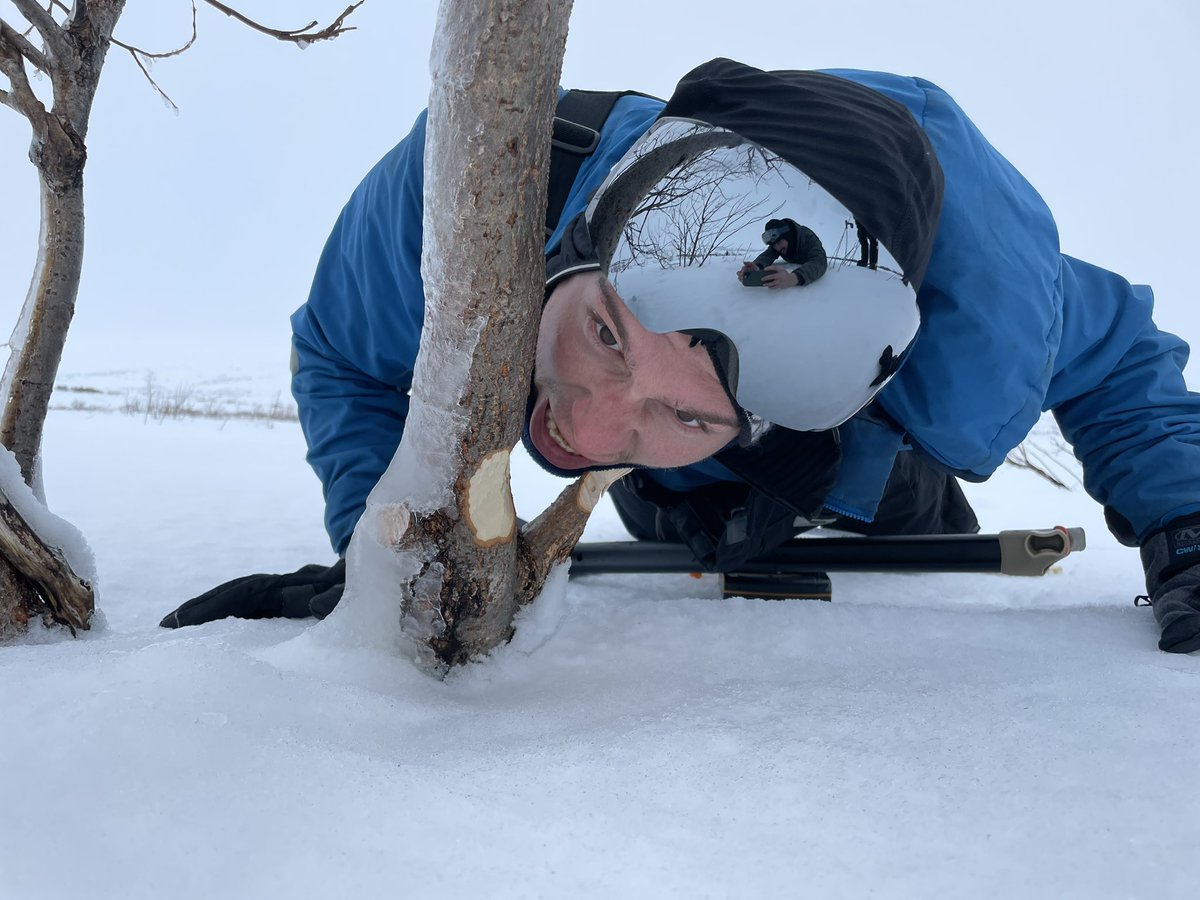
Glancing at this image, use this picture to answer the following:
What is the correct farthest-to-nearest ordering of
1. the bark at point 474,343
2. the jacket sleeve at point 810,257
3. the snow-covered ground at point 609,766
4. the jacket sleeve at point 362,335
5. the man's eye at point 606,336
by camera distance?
the jacket sleeve at point 362,335 → the man's eye at point 606,336 → the jacket sleeve at point 810,257 → the bark at point 474,343 → the snow-covered ground at point 609,766

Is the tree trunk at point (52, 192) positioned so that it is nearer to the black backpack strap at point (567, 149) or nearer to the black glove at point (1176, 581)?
the black backpack strap at point (567, 149)

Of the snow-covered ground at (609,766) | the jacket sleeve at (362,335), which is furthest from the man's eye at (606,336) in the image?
the jacket sleeve at (362,335)

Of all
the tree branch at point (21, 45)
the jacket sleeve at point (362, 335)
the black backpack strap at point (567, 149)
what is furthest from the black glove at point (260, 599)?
the tree branch at point (21, 45)

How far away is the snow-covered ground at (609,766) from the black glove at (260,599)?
0.30 ft

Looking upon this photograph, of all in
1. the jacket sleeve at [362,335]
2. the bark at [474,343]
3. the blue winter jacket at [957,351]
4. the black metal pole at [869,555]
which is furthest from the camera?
the black metal pole at [869,555]

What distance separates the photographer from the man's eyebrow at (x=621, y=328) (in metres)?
1.07

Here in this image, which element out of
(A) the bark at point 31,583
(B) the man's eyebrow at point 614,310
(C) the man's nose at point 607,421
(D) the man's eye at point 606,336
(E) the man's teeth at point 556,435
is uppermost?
(B) the man's eyebrow at point 614,310

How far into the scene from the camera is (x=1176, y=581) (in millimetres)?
1310

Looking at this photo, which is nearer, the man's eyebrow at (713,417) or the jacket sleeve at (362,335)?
the man's eyebrow at (713,417)

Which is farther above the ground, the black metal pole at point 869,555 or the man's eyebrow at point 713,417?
the man's eyebrow at point 713,417

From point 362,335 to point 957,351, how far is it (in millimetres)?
1115

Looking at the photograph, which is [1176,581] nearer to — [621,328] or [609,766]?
[621,328]

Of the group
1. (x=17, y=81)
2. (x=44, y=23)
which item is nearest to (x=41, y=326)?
(x=17, y=81)

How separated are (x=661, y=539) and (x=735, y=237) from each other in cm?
120
